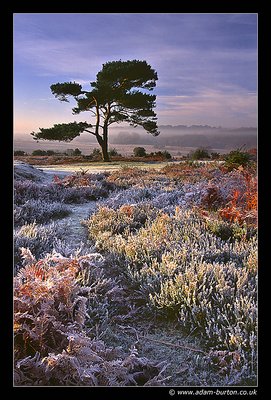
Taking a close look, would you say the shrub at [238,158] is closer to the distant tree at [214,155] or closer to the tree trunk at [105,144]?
the distant tree at [214,155]

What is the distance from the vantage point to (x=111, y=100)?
12.6ft

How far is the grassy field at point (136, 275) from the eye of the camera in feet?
9.39

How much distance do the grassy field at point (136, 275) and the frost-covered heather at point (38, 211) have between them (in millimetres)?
12

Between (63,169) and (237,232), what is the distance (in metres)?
1.71

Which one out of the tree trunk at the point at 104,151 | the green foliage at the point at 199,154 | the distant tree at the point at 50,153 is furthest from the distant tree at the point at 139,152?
the distant tree at the point at 50,153

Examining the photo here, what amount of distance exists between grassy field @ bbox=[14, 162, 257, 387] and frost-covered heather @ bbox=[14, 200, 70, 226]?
12mm

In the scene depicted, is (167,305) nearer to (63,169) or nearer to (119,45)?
(63,169)

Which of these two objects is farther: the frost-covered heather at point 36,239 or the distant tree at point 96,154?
the distant tree at point 96,154

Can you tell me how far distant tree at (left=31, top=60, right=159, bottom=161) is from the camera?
11.9 ft

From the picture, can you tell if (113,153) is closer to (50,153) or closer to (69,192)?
(50,153)

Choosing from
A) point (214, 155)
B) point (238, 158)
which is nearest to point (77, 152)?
point (214, 155)

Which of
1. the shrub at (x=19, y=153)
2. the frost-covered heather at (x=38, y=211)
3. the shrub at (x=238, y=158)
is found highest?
the shrub at (x=19, y=153)
